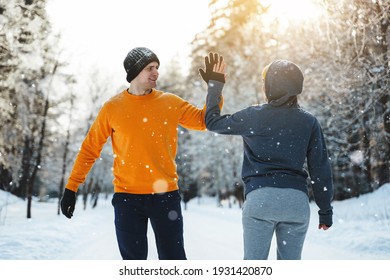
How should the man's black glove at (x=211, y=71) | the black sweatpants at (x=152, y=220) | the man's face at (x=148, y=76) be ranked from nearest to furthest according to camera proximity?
the black sweatpants at (x=152, y=220), the man's black glove at (x=211, y=71), the man's face at (x=148, y=76)

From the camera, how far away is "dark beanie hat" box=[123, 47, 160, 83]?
3902 mm

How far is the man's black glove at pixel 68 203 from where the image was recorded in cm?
386

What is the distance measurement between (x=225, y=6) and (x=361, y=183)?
16.7 metres

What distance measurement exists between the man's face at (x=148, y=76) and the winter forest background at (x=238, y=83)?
6.75 meters

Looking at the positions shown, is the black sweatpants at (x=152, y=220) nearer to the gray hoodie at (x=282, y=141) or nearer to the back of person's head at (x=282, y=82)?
the gray hoodie at (x=282, y=141)

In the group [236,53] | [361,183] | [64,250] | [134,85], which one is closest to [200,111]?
[134,85]

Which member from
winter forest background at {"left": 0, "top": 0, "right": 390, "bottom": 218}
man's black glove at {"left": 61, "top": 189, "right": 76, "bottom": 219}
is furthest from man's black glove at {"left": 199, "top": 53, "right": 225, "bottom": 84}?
winter forest background at {"left": 0, "top": 0, "right": 390, "bottom": 218}

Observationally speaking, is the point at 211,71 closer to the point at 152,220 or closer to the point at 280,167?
the point at 280,167

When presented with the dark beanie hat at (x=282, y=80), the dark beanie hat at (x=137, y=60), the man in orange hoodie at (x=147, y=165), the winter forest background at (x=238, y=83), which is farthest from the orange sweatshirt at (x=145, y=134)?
the winter forest background at (x=238, y=83)

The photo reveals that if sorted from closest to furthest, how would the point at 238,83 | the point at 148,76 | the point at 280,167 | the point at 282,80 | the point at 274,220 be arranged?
the point at 274,220 → the point at 280,167 → the point at 282,80 → the point at 148,76 → the point at 238,83

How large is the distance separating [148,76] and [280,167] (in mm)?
1425

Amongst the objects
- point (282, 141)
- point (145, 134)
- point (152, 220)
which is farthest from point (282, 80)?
point (152, 220)

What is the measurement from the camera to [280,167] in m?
3.15

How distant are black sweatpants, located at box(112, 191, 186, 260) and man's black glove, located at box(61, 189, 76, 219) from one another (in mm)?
547
